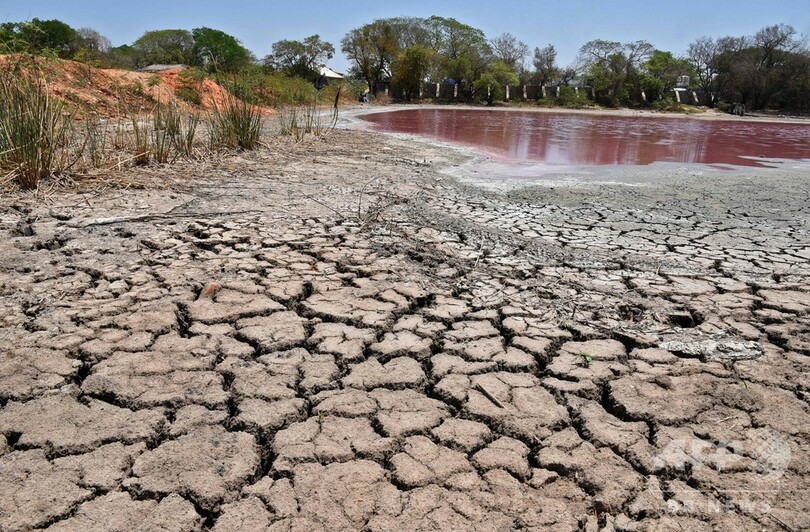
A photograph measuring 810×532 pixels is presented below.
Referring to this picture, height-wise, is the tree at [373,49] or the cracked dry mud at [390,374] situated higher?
the tree at [373,49]

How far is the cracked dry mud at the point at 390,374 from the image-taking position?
1.40m

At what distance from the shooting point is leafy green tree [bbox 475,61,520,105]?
3366 cm

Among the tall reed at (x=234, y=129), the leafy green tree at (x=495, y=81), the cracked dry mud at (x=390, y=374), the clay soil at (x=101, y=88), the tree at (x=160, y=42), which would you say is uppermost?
the tree at (x=160, y=42)

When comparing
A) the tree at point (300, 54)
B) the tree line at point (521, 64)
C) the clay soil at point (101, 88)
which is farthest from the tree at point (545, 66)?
the clay soil at point (101, 88)

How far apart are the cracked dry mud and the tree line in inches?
1190

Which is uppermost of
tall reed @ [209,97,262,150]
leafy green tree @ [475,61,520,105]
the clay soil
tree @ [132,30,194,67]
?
tree @ [132,30,194,67]

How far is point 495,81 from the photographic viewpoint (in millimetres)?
33812

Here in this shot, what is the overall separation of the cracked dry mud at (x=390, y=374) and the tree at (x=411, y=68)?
3193 centimetres

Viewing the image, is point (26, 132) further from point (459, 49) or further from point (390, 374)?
point (459, 49)

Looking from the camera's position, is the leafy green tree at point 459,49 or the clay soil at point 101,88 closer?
the clay soil at point 101,88

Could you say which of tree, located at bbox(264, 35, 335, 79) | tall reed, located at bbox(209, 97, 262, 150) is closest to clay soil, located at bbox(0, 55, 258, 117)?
tall reed, located at bbox(209, 97, 262, 150)

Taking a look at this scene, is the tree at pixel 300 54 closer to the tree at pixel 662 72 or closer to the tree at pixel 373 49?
the tree at pixel 373 49

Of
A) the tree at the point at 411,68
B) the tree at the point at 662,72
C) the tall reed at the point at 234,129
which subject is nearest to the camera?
the tall reed at the point at 234,129

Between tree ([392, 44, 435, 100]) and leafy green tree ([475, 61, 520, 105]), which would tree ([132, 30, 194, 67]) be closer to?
tree ([392, 44, 435, 100])
